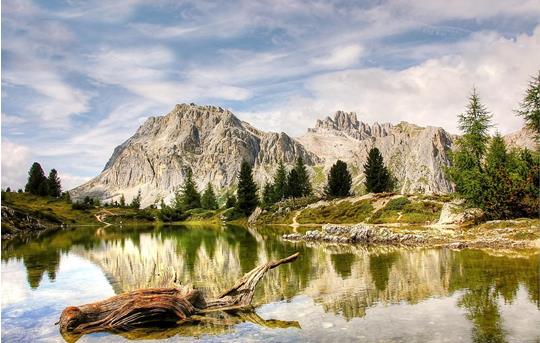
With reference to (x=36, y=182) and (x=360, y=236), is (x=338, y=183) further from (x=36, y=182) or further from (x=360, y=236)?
(x=36, y=182)

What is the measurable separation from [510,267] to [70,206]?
18067cm

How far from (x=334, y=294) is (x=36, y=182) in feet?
651

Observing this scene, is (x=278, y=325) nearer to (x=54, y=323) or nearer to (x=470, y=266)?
(x=54, y=323)

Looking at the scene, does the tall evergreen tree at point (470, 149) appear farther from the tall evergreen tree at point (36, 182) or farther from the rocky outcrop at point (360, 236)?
the tall evergreen tree at point (36, 182)

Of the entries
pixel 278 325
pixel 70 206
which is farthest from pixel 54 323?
pixel 70 206

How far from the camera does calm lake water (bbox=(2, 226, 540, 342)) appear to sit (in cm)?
1770

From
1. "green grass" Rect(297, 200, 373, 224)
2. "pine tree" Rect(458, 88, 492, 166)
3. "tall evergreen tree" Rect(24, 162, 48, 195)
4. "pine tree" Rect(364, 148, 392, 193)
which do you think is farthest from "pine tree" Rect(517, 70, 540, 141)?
"tall evergreen tree" Rect(24, 162, 48, 195)

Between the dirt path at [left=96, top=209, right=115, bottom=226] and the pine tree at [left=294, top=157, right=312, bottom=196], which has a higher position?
the pine tree at [left=294, top=157, right=312, bottom=196]

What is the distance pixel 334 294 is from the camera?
25406 mm

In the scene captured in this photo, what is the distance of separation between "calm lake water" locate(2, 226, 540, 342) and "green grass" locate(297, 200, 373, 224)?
5749 centimetres

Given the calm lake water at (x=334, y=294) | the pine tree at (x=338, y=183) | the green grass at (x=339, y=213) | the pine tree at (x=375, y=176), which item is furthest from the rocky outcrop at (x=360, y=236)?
the pine tree at (x=338, y=183)

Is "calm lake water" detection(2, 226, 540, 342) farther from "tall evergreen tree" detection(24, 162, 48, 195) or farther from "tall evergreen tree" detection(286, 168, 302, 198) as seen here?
"tall evergreen tree" detection(24, 162, 48, 195)

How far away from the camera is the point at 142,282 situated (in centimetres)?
3198

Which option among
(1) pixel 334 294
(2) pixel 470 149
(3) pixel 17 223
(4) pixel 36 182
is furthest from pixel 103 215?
(1) pixel 334 294
